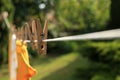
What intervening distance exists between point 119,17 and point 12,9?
2.53m

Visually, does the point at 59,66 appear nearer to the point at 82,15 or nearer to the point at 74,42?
the point at 74,42

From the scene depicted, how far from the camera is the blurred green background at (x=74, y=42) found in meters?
3.46

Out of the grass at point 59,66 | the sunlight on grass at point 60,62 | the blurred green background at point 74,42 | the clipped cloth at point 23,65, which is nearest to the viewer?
the clipped cloth at point 23,65

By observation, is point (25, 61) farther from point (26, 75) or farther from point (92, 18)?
point (92, 18)

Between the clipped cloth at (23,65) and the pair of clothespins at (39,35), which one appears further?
the clipped cloth at (23,65)

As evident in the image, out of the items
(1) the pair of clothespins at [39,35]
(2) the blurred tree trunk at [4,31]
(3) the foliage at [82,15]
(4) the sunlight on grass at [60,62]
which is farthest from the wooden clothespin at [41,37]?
(2) the blurred tree trunk at [4,31]

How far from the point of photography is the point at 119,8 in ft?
7.80

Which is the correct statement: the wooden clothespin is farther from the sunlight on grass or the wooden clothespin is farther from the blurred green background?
the sunlight on grass

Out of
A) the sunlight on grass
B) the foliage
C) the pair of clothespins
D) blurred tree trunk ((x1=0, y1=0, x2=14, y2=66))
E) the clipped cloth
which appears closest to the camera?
the pair of clothespins

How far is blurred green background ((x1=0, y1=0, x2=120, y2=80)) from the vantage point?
3.46 metres

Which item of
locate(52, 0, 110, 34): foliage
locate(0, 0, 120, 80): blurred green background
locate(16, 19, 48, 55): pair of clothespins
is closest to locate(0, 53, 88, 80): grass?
locate(0, 0, 120, 80): blurred green background

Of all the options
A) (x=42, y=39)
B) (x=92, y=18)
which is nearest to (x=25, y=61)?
(x=42, y=39)

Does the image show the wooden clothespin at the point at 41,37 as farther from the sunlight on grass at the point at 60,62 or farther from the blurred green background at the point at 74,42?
the sunlight on grass at the point at 60,62

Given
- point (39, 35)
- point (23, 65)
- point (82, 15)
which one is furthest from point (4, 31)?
point (39, 35)
